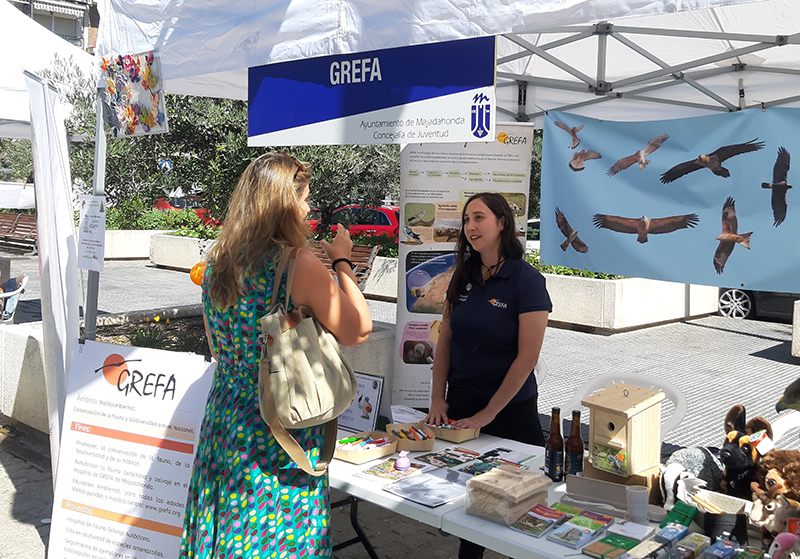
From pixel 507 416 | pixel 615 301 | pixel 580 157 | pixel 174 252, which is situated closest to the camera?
pixel 507 416

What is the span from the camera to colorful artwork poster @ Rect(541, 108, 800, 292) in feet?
12.5

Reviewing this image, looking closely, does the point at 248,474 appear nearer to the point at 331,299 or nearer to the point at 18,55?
the point at 331,299

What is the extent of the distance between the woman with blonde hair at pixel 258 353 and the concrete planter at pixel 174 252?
13.4 metres

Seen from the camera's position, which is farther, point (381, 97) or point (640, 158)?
point (640, 158)

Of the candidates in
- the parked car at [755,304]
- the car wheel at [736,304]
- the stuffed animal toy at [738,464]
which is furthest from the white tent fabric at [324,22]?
the car wheel at [736,304]

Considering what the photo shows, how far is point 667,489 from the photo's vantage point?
2.14 metres

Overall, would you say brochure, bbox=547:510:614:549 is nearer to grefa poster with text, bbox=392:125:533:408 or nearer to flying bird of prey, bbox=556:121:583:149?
grefa poster with text, bbox=392:125:533:408

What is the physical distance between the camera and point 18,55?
4.67m

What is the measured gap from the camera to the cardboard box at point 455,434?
9.05 ft

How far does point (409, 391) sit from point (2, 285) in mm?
4832

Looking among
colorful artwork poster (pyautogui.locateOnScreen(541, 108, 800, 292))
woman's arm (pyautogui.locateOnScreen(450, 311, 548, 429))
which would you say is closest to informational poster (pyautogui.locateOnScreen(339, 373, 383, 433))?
woman's arm (pyautogui.locateOnScreen(450, 311, 548, 429))

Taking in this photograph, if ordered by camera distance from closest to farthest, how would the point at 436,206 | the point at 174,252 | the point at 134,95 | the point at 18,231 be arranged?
the point at 134,95, the point at 436,206, the point at 174,252, the point at 18,231

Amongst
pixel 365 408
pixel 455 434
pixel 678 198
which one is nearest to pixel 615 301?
pixel 678 198

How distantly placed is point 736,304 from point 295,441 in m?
10.5
